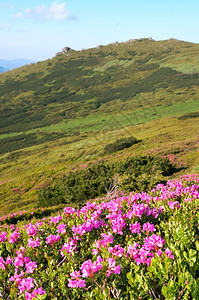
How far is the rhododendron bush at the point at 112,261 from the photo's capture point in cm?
399

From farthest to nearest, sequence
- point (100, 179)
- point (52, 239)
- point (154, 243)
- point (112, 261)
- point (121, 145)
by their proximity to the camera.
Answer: point (121, 145)
point (100, 179)
point (52, 239)
point (154, 243)
point (112, 261)

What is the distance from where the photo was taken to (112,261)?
4.18 m

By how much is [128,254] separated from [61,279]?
1.46m

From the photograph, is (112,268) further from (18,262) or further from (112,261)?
(18,262)

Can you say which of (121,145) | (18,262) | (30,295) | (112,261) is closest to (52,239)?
(18,262)

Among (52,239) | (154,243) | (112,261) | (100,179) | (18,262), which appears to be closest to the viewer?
(112,261)

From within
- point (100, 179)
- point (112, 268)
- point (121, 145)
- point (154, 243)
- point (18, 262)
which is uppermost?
point (112, 268)

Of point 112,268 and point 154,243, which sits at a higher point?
point 112,268

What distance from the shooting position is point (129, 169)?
27.7 meters

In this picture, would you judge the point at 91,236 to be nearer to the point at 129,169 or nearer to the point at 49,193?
the point at 129,169

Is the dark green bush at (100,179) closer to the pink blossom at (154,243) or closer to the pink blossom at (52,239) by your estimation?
the pink blossom at (52,239)

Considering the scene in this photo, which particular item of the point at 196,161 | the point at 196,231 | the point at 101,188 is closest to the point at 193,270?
the point at 196,231

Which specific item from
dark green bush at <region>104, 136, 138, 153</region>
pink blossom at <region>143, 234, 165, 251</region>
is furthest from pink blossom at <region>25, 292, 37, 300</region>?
dark green bush at <region>104, 136, 138, 153</region>

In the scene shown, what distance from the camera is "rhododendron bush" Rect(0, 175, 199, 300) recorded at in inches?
157
